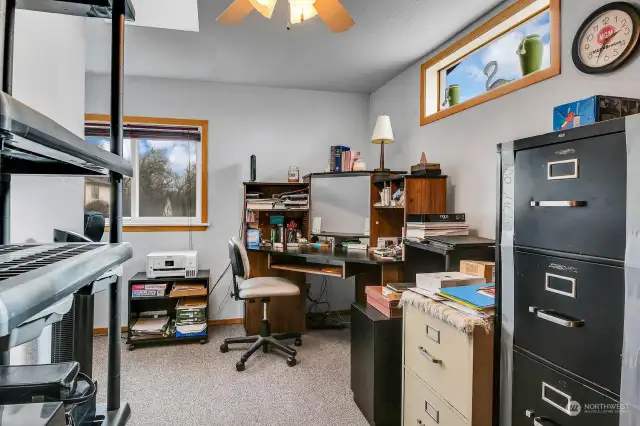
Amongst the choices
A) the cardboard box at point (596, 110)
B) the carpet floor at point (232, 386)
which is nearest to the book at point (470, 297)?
the cardboard box at point (596, 110)

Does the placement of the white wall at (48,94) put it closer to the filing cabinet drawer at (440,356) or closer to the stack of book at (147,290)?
the filing cabinet drawer at (440,356)

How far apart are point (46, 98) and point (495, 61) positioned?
2500 mm

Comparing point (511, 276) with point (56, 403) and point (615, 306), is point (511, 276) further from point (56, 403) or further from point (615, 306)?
point (56, 403)

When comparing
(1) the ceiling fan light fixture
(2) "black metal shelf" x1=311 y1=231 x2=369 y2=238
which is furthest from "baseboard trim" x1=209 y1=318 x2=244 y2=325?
(1) the ceiling fan light fixture

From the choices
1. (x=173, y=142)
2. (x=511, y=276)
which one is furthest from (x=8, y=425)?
(x=173, y=142)

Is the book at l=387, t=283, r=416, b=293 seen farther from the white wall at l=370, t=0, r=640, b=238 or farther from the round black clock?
the round black clock

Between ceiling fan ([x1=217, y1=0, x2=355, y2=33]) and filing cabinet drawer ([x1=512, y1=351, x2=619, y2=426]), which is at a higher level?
ceiling fan ([x1=217, y1=0, x2=355, y2=33])

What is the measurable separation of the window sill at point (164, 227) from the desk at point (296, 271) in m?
0.65

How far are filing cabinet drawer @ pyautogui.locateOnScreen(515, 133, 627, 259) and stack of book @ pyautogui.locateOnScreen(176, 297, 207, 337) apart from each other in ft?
9.37

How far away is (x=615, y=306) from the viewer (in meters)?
0.93

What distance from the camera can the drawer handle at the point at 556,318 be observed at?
1027 millimetres

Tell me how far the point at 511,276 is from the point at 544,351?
259 mm

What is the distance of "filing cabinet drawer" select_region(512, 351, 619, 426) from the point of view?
0.97 m

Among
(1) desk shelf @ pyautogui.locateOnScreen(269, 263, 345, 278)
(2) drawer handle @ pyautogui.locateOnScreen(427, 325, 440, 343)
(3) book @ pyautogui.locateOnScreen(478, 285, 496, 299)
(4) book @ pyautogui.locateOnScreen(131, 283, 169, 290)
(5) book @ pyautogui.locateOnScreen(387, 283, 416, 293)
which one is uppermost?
(3) book @ pyautogui.locateOnScreen(478, 285, 496, 299)
